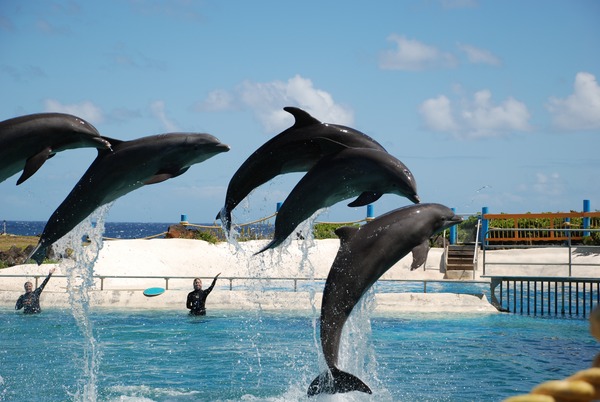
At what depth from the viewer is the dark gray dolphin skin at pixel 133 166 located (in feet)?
22.2

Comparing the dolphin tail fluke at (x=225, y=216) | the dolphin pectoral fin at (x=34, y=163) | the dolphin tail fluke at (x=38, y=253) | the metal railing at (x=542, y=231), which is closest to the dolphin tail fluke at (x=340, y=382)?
the dolphin tail fluke at (x=225, y=216)

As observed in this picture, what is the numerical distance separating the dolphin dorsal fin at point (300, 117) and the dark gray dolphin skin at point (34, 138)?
1665 millimetres

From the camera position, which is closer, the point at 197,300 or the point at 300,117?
the point at 300,117

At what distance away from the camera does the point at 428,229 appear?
6.66 metres

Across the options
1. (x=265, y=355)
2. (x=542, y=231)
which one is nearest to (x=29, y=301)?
(x=265, y=355)

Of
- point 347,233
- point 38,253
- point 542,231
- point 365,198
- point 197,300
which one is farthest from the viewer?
point 542,231

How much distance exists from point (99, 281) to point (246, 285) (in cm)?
372

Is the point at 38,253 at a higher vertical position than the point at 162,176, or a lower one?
lower

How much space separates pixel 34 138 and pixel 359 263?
9.19ft

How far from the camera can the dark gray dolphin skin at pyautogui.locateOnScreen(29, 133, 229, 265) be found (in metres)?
6.78

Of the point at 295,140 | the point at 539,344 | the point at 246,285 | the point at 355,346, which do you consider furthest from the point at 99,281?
the point at 295,140

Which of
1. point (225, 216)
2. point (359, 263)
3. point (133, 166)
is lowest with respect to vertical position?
point (359, 263)

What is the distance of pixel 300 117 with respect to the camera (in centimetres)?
666

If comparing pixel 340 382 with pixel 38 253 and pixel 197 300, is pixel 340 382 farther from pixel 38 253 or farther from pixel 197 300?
pixel 197 300
